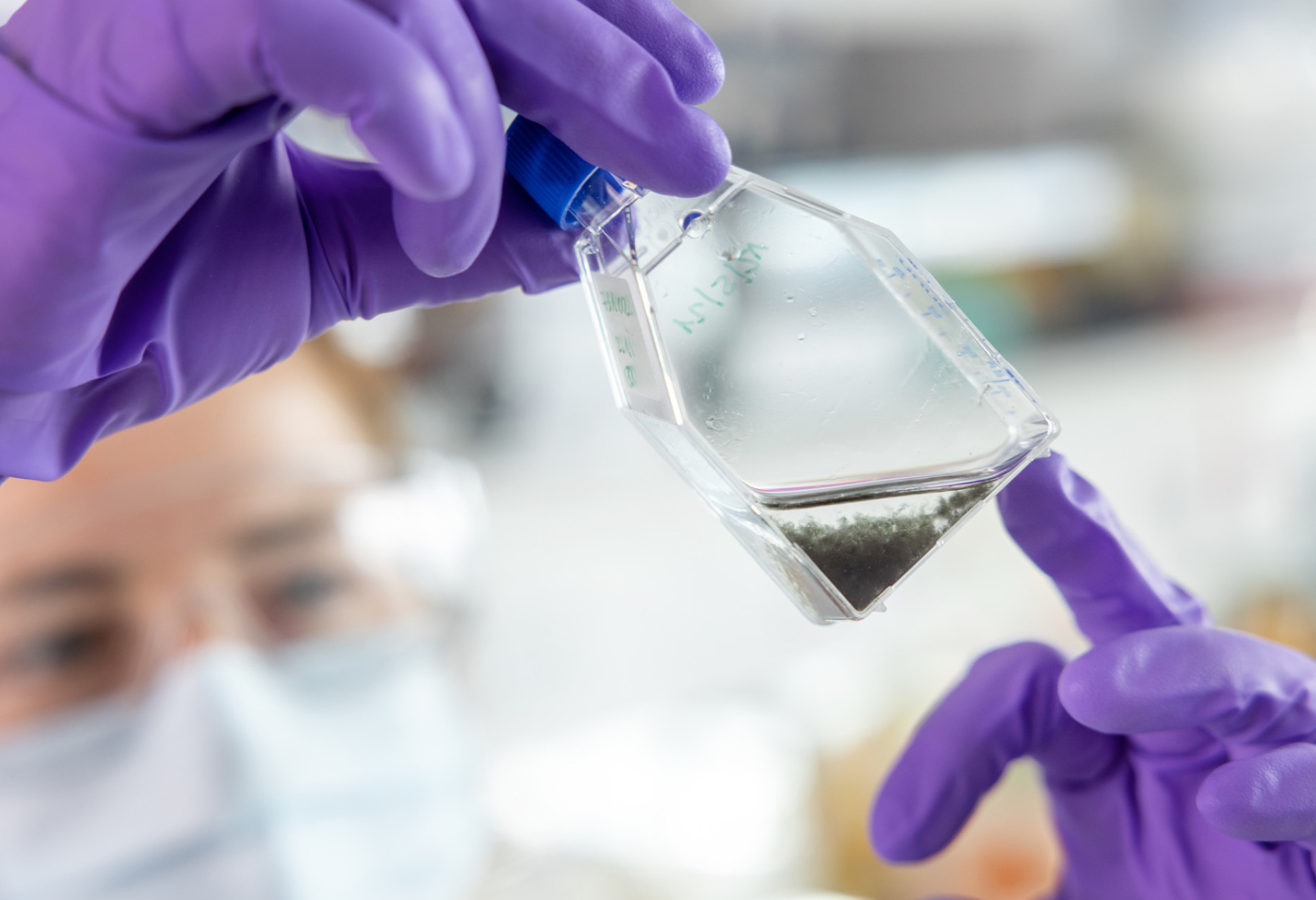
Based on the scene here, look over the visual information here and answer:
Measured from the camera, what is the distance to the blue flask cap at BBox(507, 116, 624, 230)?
0.43 m

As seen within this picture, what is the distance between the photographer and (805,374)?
1.46 feet

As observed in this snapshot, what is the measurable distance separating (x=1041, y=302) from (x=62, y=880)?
2248mm

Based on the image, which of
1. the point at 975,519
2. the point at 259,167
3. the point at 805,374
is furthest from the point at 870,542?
the point at 975,519

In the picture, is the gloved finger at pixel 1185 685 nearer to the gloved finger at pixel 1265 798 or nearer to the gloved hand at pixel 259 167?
the gloved finger at pixel 1265 798

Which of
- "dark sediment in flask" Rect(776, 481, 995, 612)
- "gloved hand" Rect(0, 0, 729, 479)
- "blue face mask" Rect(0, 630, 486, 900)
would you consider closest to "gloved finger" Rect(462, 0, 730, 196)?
"gloved hand" Rect(0, 0, 729, 479)

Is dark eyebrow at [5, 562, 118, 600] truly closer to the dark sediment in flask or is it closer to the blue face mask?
the blue face mask

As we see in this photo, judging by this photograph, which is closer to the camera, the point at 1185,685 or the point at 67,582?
the point at 1185,685

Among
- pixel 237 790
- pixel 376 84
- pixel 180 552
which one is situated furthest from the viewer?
pixel 180 552

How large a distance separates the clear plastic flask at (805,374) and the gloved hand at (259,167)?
4 cm

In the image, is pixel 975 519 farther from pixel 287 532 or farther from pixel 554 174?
pixel 554 174

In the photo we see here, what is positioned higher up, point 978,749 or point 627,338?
point 627,338

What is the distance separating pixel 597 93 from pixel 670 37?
Result: 0.07 metres

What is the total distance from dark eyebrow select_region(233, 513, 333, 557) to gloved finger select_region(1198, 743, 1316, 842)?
1.10 meters

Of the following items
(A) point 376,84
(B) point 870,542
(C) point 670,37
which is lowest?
(B) point 870,542
